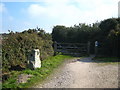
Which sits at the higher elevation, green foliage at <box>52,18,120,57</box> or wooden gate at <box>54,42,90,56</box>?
green foliage at <box>52,18,120,57</box>

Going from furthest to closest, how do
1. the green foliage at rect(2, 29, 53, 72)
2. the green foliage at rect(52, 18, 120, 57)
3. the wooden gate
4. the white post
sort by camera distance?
1. the wooden gate
2. the green foliage at rect(52, 18, 120, 57)
3. the white post
4. the green foliage at rect(2, 29, 53, 72)

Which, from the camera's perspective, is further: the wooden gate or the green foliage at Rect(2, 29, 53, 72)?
the wooden gate

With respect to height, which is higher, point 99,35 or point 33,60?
point 99,35

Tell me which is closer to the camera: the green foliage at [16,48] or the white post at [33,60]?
the green foliage at [16,48]

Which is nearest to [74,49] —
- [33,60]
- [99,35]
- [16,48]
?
[99,35]

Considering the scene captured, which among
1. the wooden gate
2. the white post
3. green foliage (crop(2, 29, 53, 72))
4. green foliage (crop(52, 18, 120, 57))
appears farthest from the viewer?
the wooden gate

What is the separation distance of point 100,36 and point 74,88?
1443 cm

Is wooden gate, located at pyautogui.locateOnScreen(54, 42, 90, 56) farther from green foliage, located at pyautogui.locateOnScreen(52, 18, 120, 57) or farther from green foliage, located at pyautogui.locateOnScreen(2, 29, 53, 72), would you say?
green foliage, located at pyautogui.locateOnScreen(2, 29, 53, 72)

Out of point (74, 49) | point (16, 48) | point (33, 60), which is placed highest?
point (16, 48)

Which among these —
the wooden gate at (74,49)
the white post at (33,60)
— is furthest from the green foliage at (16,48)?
the wooden gate at (74,49)

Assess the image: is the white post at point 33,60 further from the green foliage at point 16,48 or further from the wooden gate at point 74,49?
the wooden gate at point 74,49

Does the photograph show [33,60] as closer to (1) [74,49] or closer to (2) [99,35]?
(1) [74,49]

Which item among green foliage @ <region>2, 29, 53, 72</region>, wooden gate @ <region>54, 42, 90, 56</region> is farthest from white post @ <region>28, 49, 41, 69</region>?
wooden gate @ <region>54, 42, 90, 56</region>

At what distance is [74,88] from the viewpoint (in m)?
6.86
